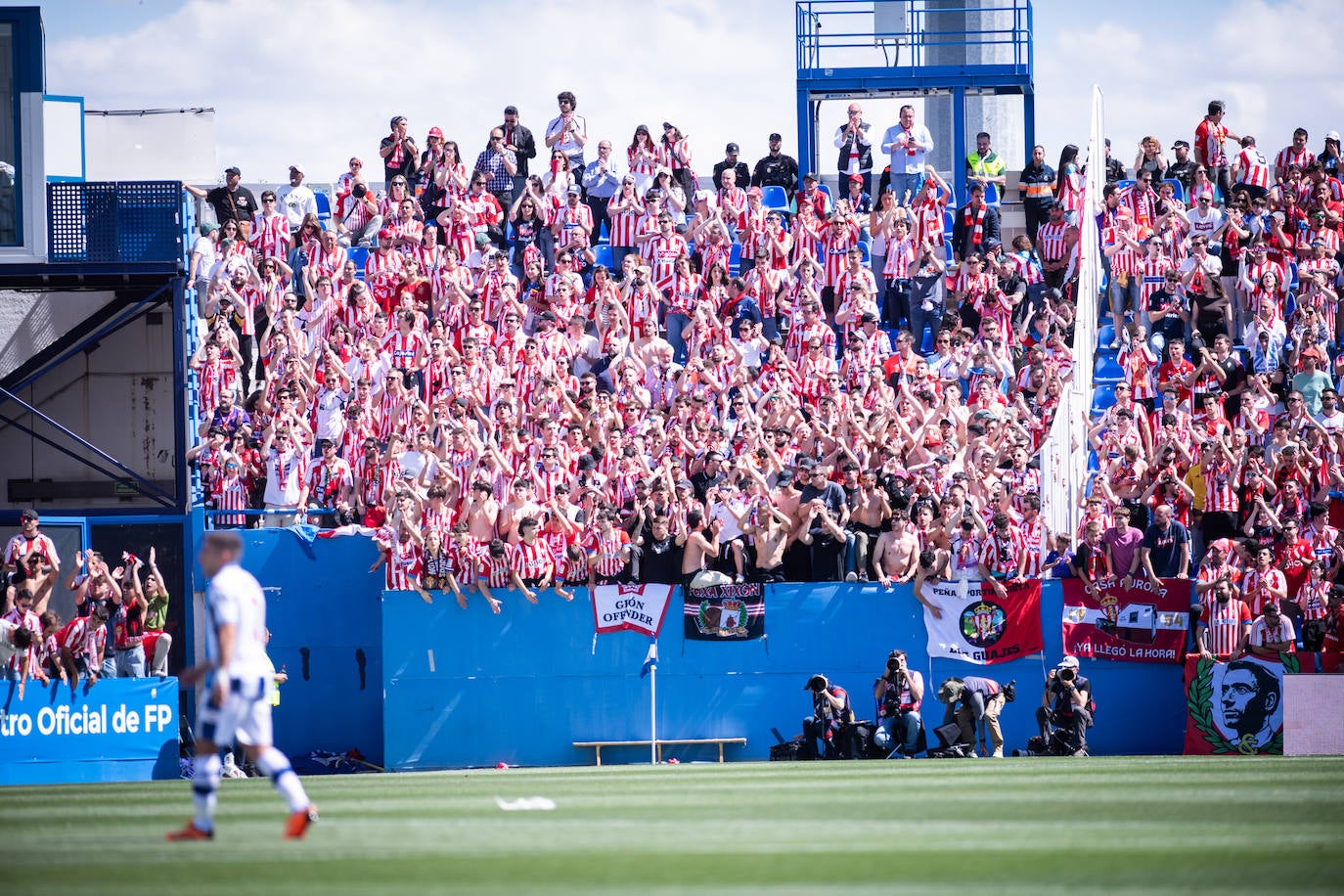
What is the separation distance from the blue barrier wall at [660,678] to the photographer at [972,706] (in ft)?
2.79

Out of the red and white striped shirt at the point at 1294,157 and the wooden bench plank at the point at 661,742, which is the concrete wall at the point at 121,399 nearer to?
the wooden bench plank at the point at 661,742

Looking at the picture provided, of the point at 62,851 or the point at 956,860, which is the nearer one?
the point at 956,860

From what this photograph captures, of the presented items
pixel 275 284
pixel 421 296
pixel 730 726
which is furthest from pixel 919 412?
pixel 275 284

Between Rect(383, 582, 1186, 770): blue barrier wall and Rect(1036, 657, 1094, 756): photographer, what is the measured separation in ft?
3.52

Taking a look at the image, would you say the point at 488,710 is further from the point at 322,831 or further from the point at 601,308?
the point at 322,831

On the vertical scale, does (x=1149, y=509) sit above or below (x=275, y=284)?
below

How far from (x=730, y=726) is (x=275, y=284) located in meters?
8.05

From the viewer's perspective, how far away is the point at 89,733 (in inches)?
674

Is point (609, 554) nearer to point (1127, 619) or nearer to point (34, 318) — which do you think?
point (1127, 619)

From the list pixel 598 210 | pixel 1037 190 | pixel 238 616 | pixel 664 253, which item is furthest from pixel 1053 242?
pixel 238 616

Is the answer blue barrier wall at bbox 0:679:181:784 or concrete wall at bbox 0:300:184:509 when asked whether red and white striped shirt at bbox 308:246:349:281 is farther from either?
blue barrier wall at bbox 0:679:181:784

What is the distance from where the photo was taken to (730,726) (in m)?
18.2

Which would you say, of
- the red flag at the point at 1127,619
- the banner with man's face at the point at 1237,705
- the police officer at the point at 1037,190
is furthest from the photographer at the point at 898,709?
the police officer at the point at 1037,190

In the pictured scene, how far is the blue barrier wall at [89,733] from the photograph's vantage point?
55.2ft
